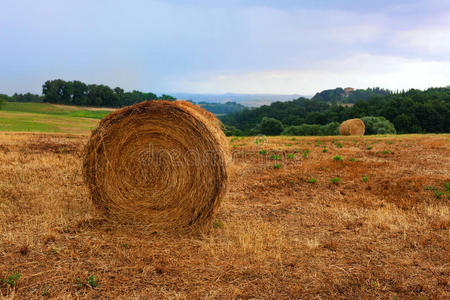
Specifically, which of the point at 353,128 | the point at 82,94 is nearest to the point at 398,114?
the point at 353,128

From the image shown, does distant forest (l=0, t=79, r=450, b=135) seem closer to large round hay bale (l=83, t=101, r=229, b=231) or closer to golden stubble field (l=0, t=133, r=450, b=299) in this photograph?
golden stubble field (l=0, t=133, r=450, b=299)

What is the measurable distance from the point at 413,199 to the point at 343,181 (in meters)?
2.16

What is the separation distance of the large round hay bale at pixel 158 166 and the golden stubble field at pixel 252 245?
0.43 metres

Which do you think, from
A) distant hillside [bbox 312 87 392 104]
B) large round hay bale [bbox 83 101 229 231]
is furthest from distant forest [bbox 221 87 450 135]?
distant hillside [bbox 312 87 392 104]

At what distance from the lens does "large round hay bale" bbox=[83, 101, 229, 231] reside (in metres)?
6.02

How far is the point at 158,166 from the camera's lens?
6.29 meters

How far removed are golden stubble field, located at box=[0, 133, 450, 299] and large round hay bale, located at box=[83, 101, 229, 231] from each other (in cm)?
43

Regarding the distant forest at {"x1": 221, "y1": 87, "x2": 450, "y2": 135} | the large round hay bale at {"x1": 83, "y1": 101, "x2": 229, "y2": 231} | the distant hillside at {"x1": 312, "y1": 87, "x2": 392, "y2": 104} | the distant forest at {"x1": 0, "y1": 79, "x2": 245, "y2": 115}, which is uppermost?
the distant hillside at {"x1": 312, "y1": 87, "x2": 392, "y2": 104}

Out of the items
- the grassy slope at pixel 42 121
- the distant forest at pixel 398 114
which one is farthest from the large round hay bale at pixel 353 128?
the grassy slope at pixel 42 121

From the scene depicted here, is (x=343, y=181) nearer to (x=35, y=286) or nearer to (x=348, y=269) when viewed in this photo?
(x=348, y=269)

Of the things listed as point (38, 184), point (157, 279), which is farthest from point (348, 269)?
point (38, 184)

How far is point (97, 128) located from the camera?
20.7ft

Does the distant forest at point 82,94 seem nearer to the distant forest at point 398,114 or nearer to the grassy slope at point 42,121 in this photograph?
the grassy slope at point 42,121

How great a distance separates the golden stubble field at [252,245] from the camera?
4035 millimetres
